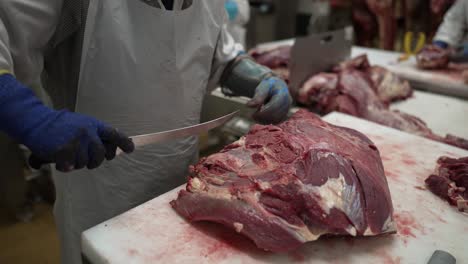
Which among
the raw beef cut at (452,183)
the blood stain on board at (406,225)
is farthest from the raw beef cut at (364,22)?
the blood stain on board at (406,225)

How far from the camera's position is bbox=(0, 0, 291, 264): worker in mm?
1076

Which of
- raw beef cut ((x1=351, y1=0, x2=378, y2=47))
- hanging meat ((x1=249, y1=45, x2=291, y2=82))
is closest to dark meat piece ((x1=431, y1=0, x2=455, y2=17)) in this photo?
raw beef cut ((x1=351, y1=0, x2=378, y2=47))

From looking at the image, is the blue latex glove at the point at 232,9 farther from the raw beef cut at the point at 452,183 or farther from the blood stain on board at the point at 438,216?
the blood stain on board at the point at 438,216

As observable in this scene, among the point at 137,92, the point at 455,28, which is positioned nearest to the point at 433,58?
the point at 455,28

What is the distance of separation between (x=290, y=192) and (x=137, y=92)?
0.67 meters

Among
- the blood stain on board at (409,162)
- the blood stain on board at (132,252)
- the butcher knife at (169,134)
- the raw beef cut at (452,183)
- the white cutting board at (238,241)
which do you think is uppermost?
the butcher knife at (169,134)

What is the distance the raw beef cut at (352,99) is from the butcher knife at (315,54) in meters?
0.08

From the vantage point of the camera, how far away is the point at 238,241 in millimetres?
1181

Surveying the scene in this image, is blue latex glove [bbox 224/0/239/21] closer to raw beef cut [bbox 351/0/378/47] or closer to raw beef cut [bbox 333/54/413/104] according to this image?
raw beef cut [bbox 333/54/413/104]

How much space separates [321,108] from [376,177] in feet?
4.32

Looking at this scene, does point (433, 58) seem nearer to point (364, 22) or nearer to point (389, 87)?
point (389, 87)

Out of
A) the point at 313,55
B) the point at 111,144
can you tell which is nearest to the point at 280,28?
the point at 313,55

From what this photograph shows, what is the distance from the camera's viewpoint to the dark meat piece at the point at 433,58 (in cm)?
325

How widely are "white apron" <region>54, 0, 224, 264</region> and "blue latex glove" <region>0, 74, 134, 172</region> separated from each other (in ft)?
1.02
